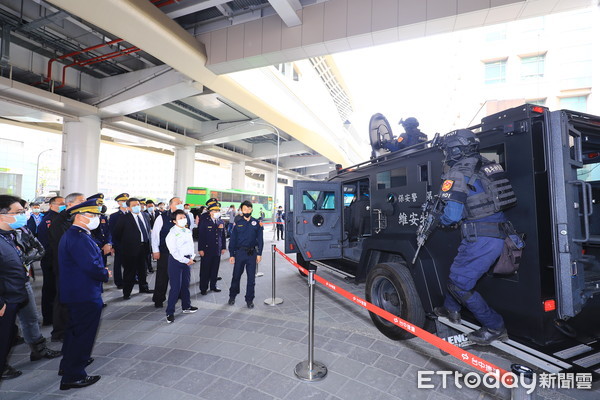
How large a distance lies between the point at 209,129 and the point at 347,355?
18714mm

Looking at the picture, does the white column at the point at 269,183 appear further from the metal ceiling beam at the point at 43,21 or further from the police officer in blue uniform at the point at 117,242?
the police officer in blue uniform at the point at 117,242

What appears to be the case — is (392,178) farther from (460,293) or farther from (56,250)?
(56,250)

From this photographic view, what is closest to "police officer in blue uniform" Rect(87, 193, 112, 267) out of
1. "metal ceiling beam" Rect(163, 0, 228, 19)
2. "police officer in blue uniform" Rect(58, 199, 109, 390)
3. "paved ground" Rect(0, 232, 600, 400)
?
"paved ground" Rect(0, 232, 600, 400)

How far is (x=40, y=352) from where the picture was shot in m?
3.40

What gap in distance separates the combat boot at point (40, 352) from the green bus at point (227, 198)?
12.2m

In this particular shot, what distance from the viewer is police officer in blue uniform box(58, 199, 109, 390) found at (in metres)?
2.83

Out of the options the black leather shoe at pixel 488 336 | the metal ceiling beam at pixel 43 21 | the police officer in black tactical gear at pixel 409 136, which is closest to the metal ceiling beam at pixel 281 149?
the metal ceiling beam at pixel 43 21

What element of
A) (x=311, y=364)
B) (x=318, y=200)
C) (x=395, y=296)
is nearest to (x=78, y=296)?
(x=311, y=364)

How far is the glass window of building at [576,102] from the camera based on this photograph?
735 inches

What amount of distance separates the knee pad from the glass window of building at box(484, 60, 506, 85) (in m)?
25.5

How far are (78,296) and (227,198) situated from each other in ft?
61.9

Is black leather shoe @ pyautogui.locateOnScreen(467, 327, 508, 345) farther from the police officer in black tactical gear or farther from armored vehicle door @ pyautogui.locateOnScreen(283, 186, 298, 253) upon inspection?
armored vehicle door @ pyautogui.locateOnScreen(283, 186, 298, 253)

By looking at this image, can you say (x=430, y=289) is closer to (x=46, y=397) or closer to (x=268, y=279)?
(x=46, y=397)

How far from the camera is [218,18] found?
29.5 feet
